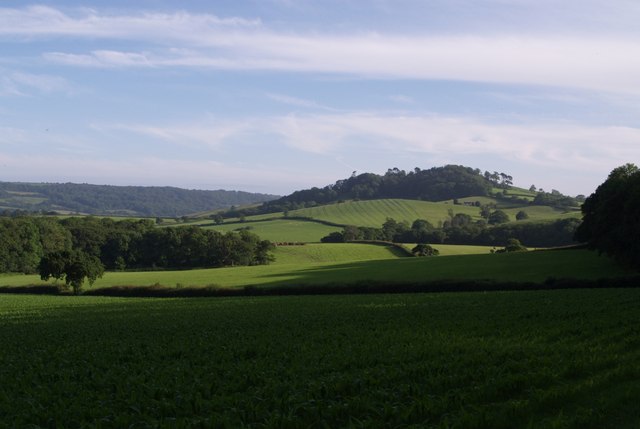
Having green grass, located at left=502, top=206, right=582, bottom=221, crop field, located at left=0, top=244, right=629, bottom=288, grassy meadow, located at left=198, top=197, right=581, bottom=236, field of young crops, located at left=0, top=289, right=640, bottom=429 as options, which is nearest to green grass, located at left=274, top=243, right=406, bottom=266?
crop field, located at left=0, top=244, right=629, bottom=288

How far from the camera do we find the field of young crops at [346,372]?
38.0 feet

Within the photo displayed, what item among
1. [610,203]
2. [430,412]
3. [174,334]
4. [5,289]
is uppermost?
[610,203]

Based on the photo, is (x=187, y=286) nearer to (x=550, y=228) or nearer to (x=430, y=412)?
(x=430, y=412)

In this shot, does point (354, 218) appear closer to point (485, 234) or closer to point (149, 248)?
point (485, 234)

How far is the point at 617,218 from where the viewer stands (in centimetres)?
5756

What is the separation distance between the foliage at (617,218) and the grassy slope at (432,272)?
2.43m

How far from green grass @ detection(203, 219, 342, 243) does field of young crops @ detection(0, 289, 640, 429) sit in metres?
114

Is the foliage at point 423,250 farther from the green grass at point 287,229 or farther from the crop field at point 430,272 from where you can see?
the green grass at point 287,229

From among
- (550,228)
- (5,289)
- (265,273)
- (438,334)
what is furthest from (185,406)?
(550,228)

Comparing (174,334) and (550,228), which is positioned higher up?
(550,228)

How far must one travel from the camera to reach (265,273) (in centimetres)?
8362

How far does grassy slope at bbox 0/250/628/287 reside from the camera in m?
59.5

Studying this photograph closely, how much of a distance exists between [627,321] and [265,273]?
6388 centimetres

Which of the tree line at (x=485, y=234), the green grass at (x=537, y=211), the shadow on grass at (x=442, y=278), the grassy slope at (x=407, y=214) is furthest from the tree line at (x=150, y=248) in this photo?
the green grass at (x=537, y=211)
